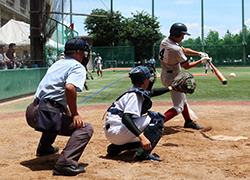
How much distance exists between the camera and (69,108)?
3.31m

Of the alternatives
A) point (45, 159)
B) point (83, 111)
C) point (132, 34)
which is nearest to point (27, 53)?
point (83, 111)

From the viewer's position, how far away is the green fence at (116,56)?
3725 cm

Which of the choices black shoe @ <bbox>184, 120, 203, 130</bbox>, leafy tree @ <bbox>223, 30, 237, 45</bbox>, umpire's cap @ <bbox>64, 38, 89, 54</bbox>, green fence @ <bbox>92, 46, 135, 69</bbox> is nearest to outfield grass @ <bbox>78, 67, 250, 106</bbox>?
black shoe @ <bbox>184, 120, 203, 130</bbox>

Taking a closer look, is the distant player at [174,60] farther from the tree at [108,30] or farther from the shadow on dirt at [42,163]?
the tree at [108,30]

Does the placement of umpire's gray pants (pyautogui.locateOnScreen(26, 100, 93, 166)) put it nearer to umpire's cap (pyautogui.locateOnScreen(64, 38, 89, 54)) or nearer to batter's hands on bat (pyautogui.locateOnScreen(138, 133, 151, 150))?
batter's hands on bat (pyautogui.locateOnScreen(138, 133, 151, 150))

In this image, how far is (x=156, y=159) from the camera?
3824 mm

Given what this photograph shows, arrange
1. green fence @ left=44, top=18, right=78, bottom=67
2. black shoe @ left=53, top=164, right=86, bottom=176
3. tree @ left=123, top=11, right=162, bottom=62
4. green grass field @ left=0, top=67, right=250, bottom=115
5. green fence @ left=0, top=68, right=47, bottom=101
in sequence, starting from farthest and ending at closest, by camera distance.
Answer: tree @ left=123, top=11, right=162, bottom=62
green fence @ left=44, top=18, right=78, bottom=67
green fence @ left=0, top=68, right=47, bottom=101
green grass field @ left=0, top=67, right=250, bottom=115
black shoe @ left=53, top=164, right=86, bottom=176

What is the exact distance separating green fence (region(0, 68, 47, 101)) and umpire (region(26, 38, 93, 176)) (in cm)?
838

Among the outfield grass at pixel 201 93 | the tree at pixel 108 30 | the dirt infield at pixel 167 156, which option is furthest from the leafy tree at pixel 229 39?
the dirt infield at pixel 167 156

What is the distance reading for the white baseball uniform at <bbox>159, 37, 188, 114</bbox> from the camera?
5355 millimetres

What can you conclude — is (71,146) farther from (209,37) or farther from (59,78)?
(209,37)

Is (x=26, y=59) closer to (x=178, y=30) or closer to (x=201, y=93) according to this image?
(x=201, y=93)

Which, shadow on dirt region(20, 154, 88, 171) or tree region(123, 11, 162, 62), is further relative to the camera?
tree region(123, 11, 162, 62)

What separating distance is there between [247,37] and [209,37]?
22.1 metres
